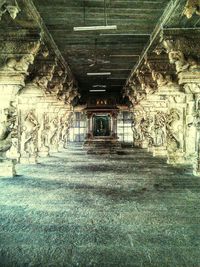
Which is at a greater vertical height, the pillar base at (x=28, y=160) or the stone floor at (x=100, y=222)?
the pillar base at (x=28, y=160)

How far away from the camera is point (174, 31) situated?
26.9 ft

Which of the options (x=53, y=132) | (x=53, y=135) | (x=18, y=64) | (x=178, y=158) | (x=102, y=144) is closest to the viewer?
(x=18, y=64)

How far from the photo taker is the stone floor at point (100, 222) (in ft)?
A: 11.0

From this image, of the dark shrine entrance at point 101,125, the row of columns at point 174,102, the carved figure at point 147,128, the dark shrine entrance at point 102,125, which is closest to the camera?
the row of columns at point 174,102

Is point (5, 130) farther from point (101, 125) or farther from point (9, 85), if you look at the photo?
point (101, 125)

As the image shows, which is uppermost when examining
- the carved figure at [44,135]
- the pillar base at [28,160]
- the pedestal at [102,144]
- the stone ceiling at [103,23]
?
the stone ceiling at [103,23]

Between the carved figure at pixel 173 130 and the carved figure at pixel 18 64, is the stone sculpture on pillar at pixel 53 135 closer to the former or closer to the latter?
the carved figure at pixel 173 130

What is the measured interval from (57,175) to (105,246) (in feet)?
18.9

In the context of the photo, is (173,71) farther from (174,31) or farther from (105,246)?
(105,246)

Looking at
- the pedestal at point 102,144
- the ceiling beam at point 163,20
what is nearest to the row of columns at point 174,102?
the ceiling beam at point 163,20

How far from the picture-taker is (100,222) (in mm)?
4582

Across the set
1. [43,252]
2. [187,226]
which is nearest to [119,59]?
[187,226]

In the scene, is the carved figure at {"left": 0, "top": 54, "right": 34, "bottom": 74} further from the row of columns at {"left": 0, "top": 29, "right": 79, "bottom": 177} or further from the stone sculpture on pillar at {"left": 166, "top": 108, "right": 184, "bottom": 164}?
the stone sculpture on pillar at {"left": 166, "top": 108, "right": 184, "bottom": 164}

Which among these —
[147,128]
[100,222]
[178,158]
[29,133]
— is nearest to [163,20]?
[100,222]
